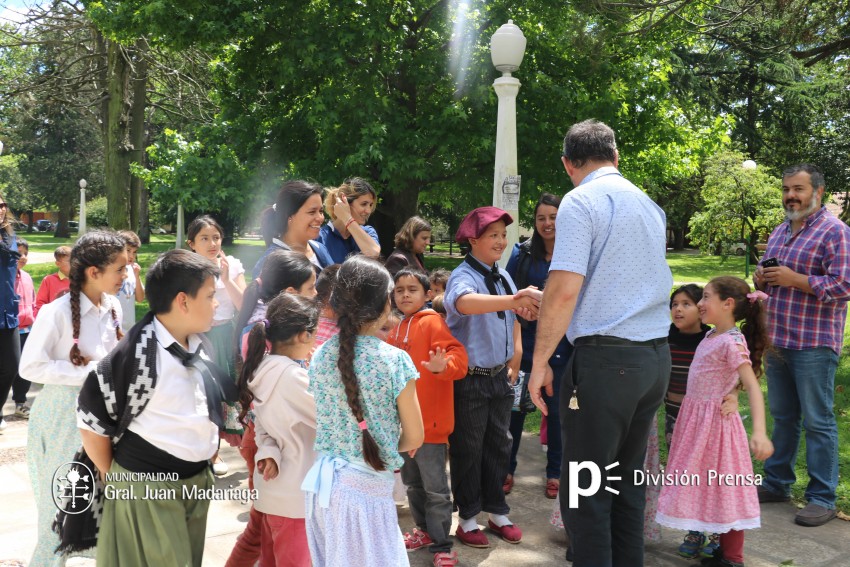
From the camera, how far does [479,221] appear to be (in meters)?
4.23

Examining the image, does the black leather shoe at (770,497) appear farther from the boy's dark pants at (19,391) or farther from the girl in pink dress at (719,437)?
the boy's dark pants at (19,391)

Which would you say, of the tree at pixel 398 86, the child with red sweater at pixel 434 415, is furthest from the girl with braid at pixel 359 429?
the tree at pixel 398 86

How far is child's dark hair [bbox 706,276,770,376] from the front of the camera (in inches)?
163

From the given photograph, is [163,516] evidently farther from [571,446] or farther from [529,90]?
[529,90]

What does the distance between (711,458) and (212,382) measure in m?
2.69

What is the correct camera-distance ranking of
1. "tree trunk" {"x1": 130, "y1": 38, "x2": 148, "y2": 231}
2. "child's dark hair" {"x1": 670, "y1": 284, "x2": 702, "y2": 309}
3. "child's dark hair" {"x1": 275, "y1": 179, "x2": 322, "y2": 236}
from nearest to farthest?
"child's dark hair" {"x1": 275, "y1": 179, "x2": 322, "y2": 236} → "child's dark hair" {"x1": 670, "y1": 284, "x2": 702, "y2": 309} → "tree trunk" {"x1": 130, "y1": 38, "x2": 148, "y2": 231}

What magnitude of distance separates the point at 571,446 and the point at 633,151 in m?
12.0

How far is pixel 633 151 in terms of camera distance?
563 inches

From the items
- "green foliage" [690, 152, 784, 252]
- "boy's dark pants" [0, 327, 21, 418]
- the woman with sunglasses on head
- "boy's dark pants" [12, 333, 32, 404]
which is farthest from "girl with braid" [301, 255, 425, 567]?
"green foliage" [690, 152, 784, 252]

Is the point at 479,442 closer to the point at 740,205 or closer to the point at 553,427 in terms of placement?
the point at 553,427

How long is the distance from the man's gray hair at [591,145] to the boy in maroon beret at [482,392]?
2.72ft

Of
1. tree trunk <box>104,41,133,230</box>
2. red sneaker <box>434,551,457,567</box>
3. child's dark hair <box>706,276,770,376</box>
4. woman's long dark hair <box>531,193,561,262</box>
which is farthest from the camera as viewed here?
tree trunk <box>104,41,133,230</box>

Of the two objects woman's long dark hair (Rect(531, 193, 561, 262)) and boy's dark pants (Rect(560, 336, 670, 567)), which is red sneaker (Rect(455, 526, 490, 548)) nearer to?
boy's dark pants (Rect(560, 336, 670, 567))

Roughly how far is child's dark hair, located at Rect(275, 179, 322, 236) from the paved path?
1820 millimetres
